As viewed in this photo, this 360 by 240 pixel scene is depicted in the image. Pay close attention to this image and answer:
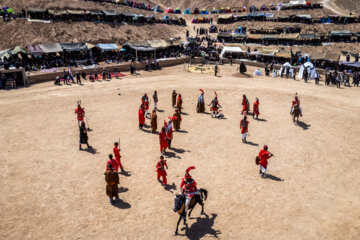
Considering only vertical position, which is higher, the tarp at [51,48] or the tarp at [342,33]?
the tarp at [342,33]

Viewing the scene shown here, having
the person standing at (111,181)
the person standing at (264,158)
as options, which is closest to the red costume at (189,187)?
the person standing at (111,181)

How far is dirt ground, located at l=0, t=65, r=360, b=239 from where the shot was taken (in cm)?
856

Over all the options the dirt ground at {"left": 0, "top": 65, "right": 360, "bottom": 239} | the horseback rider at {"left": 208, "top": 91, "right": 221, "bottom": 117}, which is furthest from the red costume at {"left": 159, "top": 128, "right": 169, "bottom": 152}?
the horseback rider at {"left": 208, "top": 91, "right": 221, "bottom": 117}

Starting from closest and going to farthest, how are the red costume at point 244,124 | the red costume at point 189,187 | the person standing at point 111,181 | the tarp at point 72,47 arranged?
the red costume at point 189,187
the person standing at point 111,181
the red costume at point 244,124
the tarp at point 72,47

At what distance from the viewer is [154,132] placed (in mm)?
15695

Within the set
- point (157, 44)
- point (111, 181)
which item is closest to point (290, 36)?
point (157, 44)

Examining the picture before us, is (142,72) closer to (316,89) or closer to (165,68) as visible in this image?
(165,68)

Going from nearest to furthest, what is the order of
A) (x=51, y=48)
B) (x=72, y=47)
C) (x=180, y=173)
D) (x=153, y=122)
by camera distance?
(x=180, y=173) → (x=153, y=122) → (x=51, y=48) → (x=72, y=47)

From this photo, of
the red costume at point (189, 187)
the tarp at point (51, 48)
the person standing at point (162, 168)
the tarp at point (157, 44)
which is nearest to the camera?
the red costume at point (189, 187)

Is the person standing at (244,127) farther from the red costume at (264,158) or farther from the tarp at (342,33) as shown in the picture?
the tarp at (342,33)

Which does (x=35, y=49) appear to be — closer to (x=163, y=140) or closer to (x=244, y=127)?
(x=163, y=140)

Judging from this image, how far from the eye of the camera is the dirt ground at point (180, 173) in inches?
337

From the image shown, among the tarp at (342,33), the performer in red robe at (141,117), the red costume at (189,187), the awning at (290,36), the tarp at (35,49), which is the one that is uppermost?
the tarp at (342,33)

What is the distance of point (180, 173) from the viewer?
454 inches
